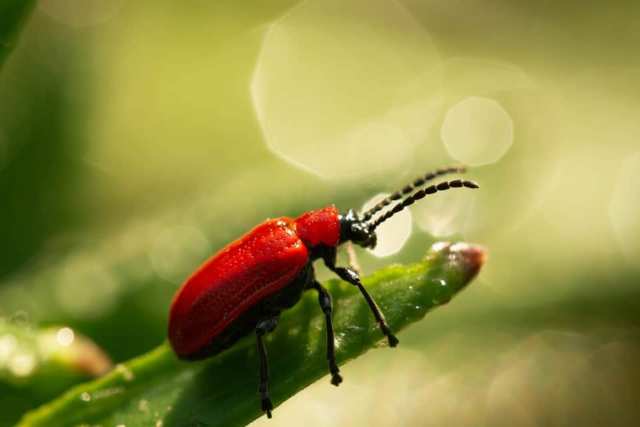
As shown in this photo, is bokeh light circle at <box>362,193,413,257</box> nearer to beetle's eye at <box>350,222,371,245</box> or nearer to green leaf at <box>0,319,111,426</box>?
beetle's eye at <box>350,222,371,245</box>

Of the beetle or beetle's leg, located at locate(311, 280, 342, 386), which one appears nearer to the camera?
beetle's leg, located at locate(311, 280, 342, 386)

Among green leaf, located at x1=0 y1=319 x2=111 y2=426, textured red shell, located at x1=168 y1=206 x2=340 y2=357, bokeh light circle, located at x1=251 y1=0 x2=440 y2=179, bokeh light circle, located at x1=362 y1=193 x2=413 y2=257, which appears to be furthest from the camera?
bokeh light circle, located at x1=251 y1=0 x2=440 y2=179

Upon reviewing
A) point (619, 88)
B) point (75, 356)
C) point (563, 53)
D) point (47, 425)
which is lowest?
point (47, 425)

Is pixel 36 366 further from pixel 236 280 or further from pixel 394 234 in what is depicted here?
pixel 394 234

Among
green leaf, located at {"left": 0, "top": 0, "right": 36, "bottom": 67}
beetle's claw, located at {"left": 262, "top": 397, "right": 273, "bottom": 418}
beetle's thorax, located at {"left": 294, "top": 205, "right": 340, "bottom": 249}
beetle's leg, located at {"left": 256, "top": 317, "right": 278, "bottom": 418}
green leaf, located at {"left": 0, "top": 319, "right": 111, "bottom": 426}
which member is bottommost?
beetle's claw, located at {"left": 262, "top": 397, "right": 273, "bottom": 418}

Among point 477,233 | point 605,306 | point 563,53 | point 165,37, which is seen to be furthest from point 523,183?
point 165,37

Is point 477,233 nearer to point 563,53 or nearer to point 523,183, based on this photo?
point 523,183

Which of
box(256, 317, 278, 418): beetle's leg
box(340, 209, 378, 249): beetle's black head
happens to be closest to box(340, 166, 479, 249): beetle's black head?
box(340, 209, 378, 249): beetle's black head
